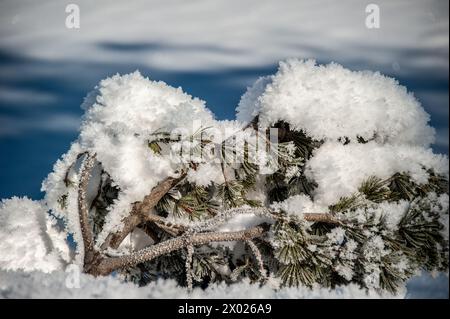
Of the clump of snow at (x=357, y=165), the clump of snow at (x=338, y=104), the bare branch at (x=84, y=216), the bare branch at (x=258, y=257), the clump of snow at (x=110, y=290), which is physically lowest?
the clump of snow at (x=110, y=290)

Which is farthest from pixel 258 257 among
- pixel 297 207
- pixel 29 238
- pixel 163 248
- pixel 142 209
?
pixel 29 238

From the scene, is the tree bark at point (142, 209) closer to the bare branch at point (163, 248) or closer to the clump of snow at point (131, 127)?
the clump of snow at point (131, 127)

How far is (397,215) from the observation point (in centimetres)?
151

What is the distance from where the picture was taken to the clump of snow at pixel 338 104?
1637mm

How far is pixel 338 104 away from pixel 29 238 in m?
1.24

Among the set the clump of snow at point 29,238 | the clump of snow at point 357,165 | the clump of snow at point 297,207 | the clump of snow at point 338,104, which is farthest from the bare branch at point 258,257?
the clump of snow at point 29,238

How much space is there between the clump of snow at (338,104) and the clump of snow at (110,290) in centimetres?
65

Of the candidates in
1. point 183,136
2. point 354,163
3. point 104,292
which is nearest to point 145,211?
point 183,136

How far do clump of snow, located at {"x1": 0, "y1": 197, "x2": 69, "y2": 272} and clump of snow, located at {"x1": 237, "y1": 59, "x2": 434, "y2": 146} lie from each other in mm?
896

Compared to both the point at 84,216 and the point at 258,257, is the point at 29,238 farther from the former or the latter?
the point at 258,257

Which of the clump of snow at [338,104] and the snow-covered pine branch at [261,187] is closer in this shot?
the snow-covered pine branch at [261,187]

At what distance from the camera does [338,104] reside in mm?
1633

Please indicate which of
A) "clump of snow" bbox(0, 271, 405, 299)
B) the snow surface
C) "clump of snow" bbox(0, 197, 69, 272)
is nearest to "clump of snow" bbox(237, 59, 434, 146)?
the snow surface

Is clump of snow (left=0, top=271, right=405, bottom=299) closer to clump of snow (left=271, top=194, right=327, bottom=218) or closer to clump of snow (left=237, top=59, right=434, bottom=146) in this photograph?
clump of snow (left=271, top=194, right=327, bottom=218)
